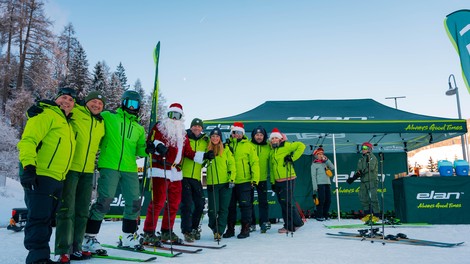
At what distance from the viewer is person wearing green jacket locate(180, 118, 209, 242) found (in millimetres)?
5352

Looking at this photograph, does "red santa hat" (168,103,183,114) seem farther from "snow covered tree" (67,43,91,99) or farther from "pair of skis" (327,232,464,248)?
"snow covered tree" (67,43,91,99)

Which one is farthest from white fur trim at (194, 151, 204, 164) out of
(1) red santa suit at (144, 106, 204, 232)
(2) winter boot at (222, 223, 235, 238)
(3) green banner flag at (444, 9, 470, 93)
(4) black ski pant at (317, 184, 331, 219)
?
(4) black ski pant at (317, 184, 331, 219)

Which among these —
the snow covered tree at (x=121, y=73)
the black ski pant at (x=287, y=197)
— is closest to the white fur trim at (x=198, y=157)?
the black ski pant at (x=287, y=197)

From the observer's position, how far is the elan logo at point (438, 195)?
307 inches

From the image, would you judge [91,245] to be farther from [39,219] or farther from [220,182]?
[220,182]

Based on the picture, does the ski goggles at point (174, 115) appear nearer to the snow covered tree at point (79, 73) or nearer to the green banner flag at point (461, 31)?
the green banner flag at point (461, 31)

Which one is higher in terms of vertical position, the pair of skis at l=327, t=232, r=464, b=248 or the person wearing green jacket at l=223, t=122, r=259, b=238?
the person wearing green jacket at l=223, t=122, r=259, b=238

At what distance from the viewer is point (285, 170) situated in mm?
6801

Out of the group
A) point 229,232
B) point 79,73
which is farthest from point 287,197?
point 79,73

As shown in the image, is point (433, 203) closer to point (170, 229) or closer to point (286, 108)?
point (286, 108)

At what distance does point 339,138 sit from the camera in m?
10.9

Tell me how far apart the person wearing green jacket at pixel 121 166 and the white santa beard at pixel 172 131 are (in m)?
0.49

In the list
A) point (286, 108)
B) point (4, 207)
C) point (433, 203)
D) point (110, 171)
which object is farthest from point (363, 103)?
point (4, 207)

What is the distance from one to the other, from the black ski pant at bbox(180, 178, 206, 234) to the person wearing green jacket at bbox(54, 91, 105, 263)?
1.67 meters
